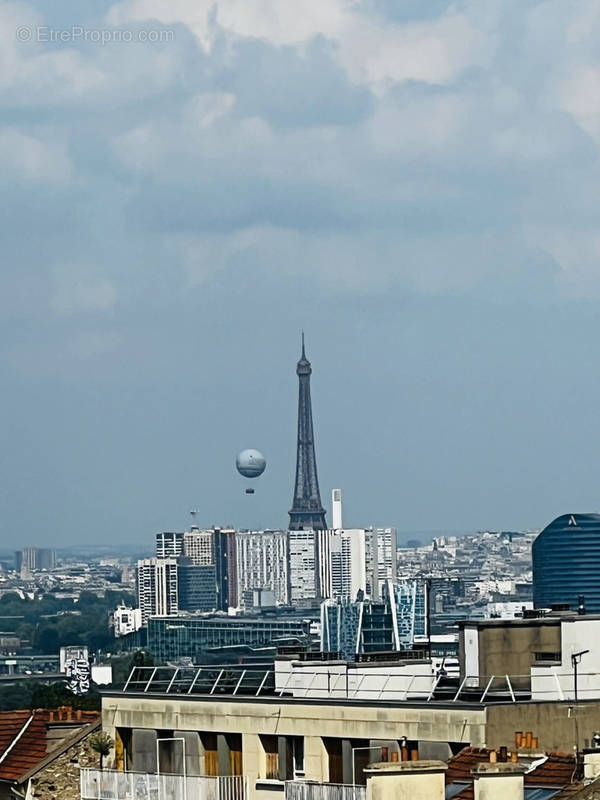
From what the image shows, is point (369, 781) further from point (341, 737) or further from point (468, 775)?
point (341, 737)

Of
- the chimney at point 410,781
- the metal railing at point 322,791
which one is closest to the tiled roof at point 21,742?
the metal railing at point 322,791

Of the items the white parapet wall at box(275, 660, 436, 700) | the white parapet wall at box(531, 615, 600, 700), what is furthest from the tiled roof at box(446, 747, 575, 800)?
the white parapet wall at box(275, 660, 436, 700)

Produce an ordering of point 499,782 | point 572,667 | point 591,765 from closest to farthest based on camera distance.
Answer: point 499,782 → point 591,765 → point 572,667

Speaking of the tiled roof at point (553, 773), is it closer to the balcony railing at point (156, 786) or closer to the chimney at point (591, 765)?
the chimney at point (591, 765)

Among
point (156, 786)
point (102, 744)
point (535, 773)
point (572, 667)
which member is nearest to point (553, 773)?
point (535, 773)

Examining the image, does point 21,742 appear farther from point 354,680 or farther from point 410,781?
point 410,781
